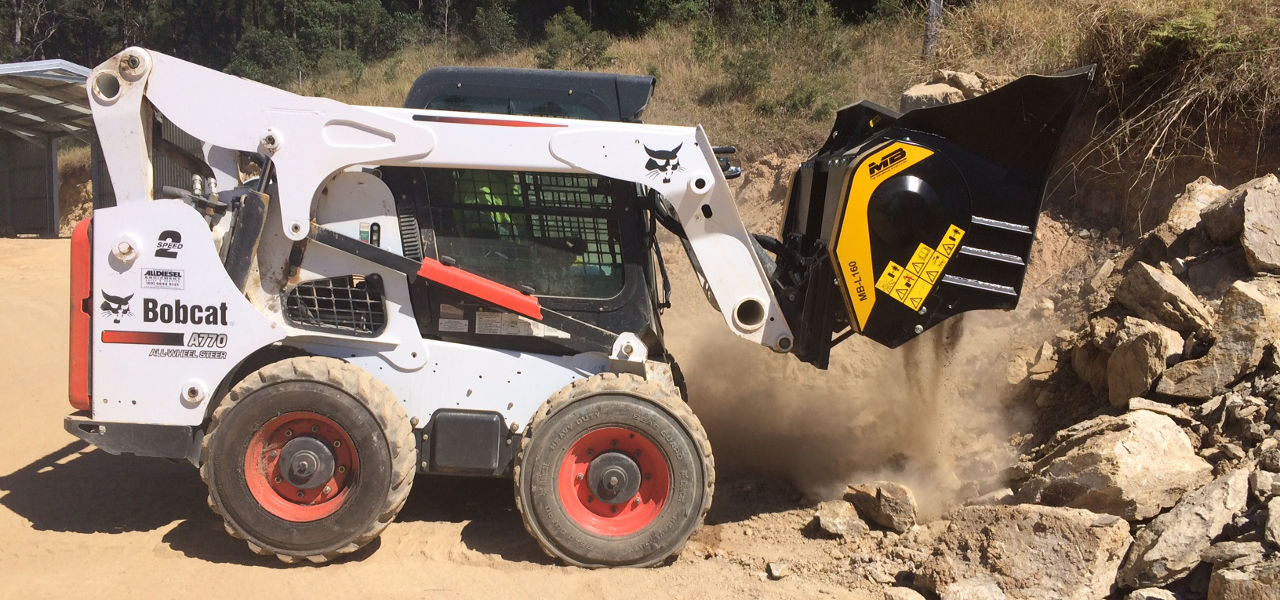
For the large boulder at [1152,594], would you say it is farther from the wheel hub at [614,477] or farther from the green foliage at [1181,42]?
the green foliage at [1181,42]

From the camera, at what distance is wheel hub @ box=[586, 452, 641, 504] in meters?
4.48

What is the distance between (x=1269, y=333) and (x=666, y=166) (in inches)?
128

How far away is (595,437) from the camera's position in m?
4.51

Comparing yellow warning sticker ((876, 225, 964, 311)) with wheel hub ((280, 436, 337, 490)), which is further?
yellow warning sticker ((876, 225, 964, 311))

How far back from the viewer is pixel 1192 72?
7617 mm

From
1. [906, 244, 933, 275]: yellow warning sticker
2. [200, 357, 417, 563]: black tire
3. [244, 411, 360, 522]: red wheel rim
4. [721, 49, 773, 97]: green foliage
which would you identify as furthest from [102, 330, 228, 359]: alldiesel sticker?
[721, 49, 773, 97]: green foliage

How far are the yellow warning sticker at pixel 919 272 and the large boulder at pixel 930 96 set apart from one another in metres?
4.68

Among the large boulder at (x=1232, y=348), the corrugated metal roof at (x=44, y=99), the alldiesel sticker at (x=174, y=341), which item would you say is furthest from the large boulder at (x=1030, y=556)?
the corrugated metal roof at (x=44, y=99)

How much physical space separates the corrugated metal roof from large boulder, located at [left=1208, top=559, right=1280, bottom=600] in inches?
479

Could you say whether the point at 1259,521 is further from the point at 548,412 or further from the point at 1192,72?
the point at 1192,72

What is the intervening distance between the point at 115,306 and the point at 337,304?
39.1 inches

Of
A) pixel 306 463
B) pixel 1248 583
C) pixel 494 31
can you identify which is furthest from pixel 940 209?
pixel 494 31

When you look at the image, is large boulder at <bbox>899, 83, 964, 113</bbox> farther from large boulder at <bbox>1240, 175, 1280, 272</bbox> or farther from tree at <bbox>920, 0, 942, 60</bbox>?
large boulder at <bbox>1240, 175, 1280, 272</bbox>

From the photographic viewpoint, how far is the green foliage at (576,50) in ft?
60.4
